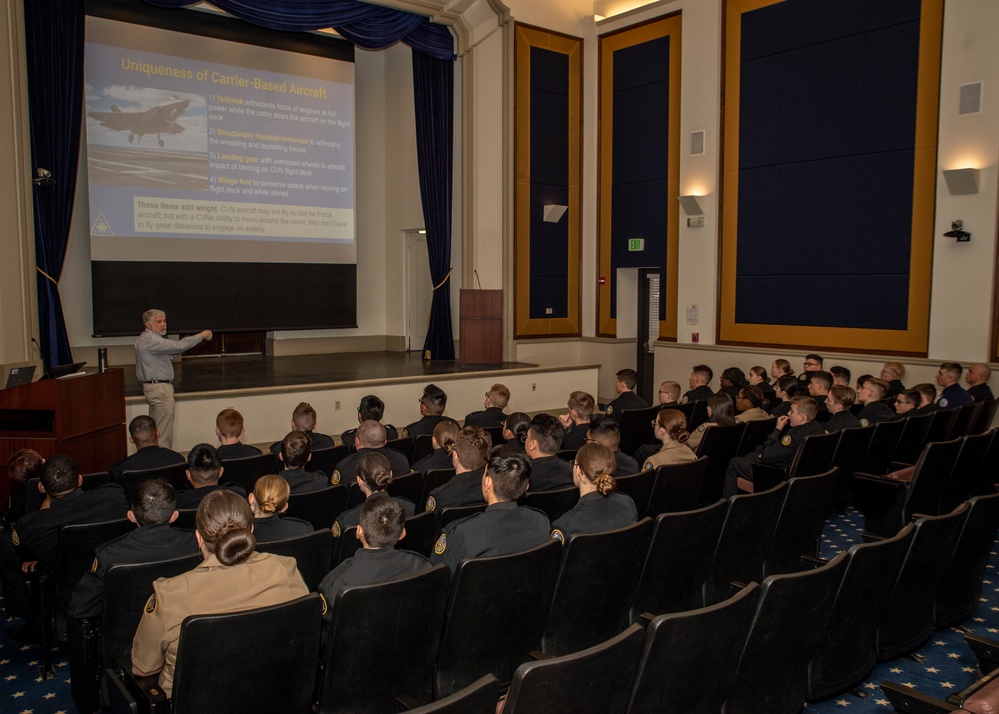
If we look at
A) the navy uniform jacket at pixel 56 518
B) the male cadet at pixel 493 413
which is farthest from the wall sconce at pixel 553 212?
the navy uniform jacket at pixel 56 518

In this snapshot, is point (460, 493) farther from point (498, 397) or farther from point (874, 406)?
point (874, 406)

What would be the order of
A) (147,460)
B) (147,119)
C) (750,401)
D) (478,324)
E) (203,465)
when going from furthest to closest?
1. (478,324)
2. (147,119)
3. (750,401)
4. (147,460)
5. (203,465)

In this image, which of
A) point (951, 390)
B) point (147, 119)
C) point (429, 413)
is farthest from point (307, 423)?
point (147, 119)

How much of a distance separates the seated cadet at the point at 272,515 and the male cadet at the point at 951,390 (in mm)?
5802

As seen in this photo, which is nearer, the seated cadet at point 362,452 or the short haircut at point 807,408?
the seated cadet at point 362,452

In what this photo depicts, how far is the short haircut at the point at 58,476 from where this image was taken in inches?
143

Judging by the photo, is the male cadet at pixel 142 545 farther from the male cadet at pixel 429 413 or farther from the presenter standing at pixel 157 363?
the presenter standing at pixel 157 363

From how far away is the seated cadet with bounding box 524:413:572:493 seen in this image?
418 centimetres

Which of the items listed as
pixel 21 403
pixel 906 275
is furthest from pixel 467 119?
pixel 21 403

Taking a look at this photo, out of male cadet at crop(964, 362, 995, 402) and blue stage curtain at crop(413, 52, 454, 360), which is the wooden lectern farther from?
male cadet at crop(964, 362, 995, 402)

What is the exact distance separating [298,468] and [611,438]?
5.56 ft

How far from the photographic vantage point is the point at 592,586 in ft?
9.88

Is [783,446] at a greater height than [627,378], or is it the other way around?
[627,378]

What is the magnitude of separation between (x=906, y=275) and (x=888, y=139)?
1.53 m
